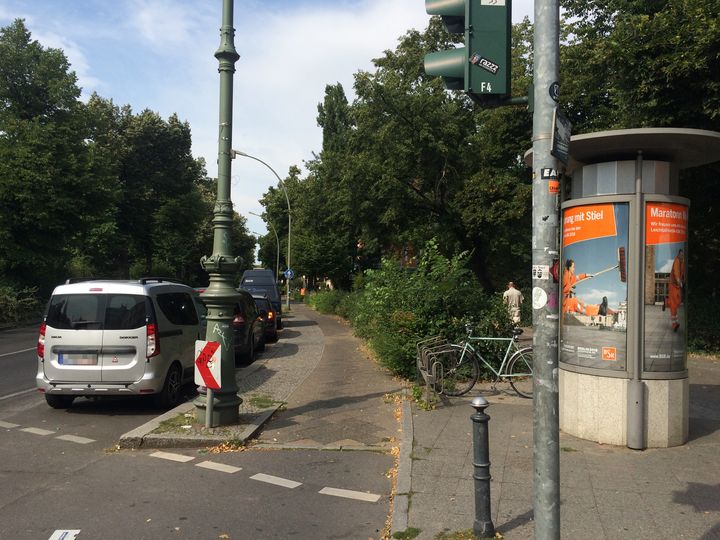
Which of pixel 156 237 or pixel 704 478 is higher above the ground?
pixel 156 237

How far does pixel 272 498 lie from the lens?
16.0 ft

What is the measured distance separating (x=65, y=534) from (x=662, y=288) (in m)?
6.03

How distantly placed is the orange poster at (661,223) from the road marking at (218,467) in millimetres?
4908

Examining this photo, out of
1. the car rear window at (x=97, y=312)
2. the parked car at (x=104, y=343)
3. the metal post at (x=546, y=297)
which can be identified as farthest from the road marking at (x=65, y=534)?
the car rear window at (x=97, y=312)

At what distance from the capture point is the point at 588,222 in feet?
21.1

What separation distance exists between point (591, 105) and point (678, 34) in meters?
7.68

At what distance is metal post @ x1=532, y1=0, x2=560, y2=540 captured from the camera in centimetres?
309

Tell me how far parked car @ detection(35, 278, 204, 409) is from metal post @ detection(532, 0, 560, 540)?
5991mm

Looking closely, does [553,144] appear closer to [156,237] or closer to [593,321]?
[593,321]

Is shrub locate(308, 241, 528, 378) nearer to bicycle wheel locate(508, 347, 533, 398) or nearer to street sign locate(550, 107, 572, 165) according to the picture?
bicycle wheel locate(508, 347, 533, 398)

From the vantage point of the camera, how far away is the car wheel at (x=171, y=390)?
8.14 meters

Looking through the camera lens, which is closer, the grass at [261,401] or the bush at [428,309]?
the grass at [261,401]

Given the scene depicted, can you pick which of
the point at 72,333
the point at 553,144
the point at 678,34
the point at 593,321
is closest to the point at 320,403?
the point at 72,333

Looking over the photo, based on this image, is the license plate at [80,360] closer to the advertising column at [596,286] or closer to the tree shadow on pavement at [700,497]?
the advertising column at [596,286]
